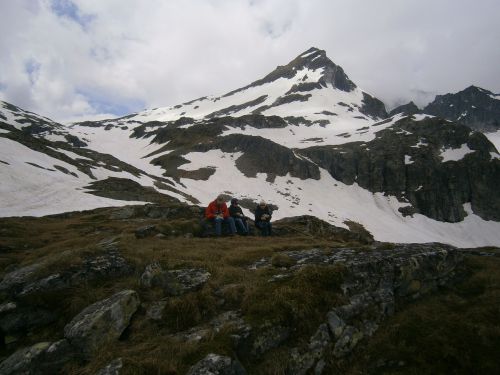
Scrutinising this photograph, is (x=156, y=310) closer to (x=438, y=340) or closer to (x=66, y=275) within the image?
(x=66, y=275)

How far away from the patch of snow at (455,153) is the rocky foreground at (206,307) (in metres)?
116

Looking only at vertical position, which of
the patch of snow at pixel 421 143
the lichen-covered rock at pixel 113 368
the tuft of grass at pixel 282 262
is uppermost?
the patch of snow at pixel 421 143

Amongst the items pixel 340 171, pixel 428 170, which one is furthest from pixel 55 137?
pixel 428 170

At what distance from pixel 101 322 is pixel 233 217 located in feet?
43.6

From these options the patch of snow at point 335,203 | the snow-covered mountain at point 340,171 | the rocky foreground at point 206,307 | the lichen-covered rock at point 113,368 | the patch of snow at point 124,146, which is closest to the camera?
the lichen-covered rock at point 113,368

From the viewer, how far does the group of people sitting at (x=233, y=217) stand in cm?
2002

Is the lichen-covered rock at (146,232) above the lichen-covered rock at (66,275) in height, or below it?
above

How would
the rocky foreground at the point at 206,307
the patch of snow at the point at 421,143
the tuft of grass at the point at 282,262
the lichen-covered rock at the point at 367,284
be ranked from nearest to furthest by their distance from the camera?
the rocky foreground at the point at 206,307 < the lichen-covered rock at the point at 367,284 < the tuft of grass at the point at 282,262 < the patch of snow at the point at 421,143

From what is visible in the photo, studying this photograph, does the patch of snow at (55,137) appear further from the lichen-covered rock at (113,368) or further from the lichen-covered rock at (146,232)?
the lichen-covered rock at (113,368)

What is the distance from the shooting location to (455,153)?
115m

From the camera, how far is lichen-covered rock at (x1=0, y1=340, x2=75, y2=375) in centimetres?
705

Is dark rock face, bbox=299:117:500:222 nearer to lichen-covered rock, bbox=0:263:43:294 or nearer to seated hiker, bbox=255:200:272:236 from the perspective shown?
seated hiker, bbox=255:200:272:236

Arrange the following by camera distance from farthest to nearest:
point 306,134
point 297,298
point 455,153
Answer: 1. point 306,134
2. point 455,153
3. point 297,298

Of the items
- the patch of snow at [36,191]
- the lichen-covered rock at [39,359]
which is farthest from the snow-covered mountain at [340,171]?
the lichen-covered rock at [39,359]
